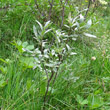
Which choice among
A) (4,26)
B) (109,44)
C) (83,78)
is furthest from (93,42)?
(4,26)

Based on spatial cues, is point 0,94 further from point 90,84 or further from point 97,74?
point 97,74

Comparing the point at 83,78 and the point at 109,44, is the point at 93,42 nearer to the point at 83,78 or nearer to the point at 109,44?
the point at 109,44

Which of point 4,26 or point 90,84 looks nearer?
point 90,84

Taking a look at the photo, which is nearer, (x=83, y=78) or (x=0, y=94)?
(x=0, y=94)

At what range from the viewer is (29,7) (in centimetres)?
232

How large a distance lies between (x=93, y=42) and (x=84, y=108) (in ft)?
5.07

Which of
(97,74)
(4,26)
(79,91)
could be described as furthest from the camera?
(4,26)

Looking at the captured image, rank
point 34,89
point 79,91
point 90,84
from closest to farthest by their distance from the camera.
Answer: point 34,89 < point 79,91 < point 90,84

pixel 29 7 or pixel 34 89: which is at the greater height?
pixel 29 7

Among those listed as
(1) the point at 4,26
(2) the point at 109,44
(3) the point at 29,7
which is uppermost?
(3) the point at 29,7

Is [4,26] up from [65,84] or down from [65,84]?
up

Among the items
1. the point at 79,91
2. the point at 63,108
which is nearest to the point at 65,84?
the point at 79,91

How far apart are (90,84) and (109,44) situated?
832 mm

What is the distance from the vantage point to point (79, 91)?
1.45 meters
